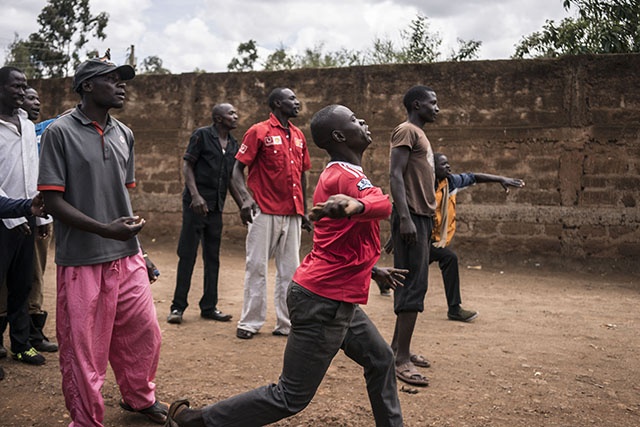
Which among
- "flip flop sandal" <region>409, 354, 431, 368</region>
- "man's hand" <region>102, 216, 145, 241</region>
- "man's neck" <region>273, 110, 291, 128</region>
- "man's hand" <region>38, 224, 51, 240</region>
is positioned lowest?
"flip flop sandal" <region>409, 354, 431, 368</region>

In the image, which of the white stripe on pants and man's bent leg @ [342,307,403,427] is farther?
the white stripe on pants

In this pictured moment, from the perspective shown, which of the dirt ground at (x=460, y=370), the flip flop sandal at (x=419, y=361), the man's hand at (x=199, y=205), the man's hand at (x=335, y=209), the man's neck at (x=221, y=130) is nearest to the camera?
the man's hand at (x=335, y=209)

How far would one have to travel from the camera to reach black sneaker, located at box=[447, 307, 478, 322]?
5676mm

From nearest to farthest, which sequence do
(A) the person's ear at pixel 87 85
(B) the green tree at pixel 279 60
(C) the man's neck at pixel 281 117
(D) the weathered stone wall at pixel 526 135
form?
(A) the person's ear at pixel 87 85 < (C) the man's neck at pixel 281 117 < (D) the weathered stone wall at pixel 526 135 < (B) the green tree at pixel 279 60

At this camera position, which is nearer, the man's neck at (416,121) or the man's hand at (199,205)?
the man's neck at (416,121)

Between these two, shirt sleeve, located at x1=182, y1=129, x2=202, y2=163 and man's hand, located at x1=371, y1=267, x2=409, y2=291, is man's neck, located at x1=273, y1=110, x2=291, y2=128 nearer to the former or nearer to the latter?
shirt sleeve, located at x1=182, y1=129, x2=202, y2=163

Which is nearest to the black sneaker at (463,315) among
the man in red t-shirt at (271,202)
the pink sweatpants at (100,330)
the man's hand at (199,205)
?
the man in red t-shirt at (271,202)

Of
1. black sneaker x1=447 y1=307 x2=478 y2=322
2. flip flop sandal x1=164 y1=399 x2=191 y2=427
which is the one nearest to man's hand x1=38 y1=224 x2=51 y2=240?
flip flop sandal x1=164 y1=399 x2=191 y2=427

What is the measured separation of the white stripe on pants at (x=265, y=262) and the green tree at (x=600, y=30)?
19.0 ft

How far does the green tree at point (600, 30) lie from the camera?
9.09 m

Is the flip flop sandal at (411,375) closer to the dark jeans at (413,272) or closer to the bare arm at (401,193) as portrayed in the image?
the dark jeans at (413,272)

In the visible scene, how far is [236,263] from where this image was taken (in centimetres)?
867

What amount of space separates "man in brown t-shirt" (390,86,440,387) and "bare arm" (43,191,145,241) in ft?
5.71

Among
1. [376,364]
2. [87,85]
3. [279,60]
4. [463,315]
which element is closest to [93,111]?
[87,85]
